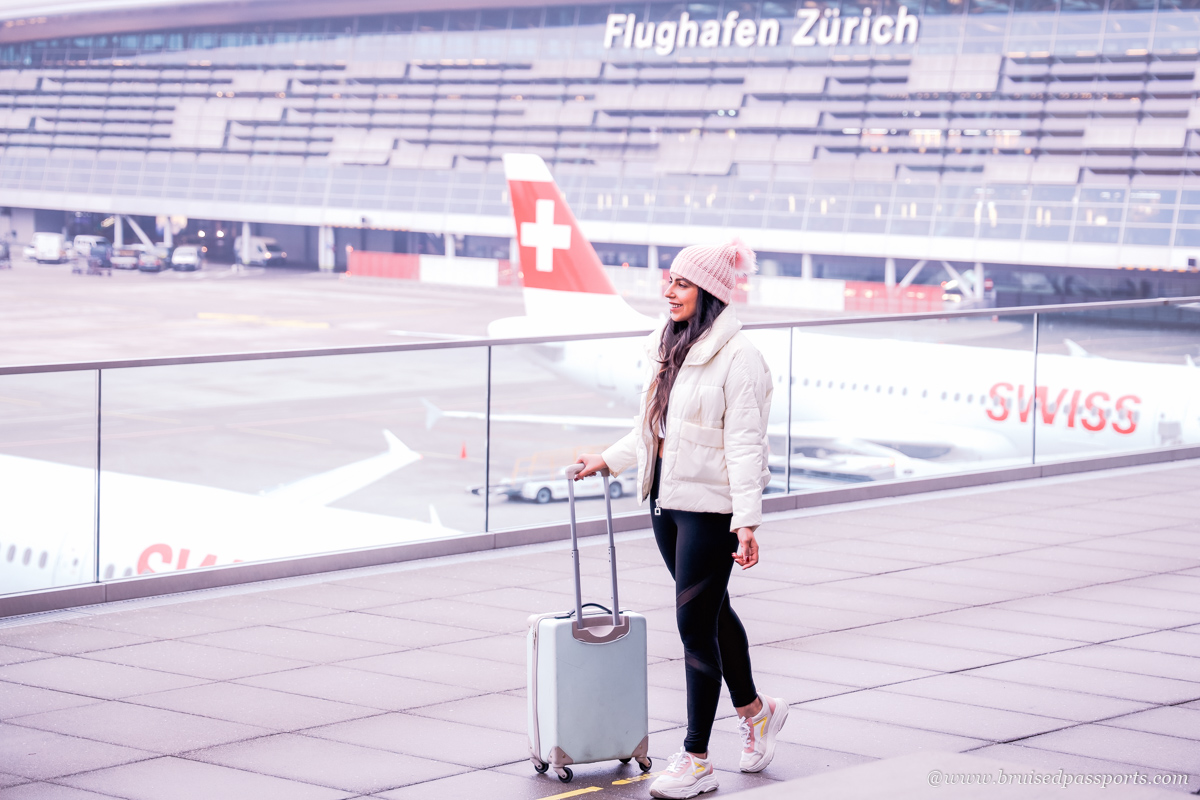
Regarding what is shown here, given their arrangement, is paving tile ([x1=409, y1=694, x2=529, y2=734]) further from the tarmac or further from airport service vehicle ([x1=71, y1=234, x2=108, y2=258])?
airport service vehicle ([x1=71, y1=234, x2=108, y2=258])

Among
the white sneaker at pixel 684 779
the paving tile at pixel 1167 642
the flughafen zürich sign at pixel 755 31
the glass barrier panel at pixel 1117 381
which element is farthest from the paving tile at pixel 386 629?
the flughafen zürich sign at pixel 755 31

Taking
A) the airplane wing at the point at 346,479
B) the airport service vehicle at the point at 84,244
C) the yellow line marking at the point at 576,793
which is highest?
the airport service vehicle at the point at 84,244

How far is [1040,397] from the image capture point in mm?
11609

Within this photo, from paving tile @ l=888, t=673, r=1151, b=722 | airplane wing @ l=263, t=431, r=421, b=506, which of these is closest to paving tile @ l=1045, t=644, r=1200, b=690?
paving tile @ l=888, t=673, r=1151, b=722

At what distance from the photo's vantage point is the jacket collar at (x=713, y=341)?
14.8 ft

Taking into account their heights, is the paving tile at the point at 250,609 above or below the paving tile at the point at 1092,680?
below

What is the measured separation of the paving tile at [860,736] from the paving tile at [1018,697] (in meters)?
0.46

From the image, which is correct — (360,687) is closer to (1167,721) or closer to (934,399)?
(1167,721)

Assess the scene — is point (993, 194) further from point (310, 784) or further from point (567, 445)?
point (310, 784)

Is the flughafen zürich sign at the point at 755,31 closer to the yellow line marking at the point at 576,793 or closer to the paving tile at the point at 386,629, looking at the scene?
the paving tile at the point at 386,629

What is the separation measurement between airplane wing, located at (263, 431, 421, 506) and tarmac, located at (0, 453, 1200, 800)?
2.19 metres

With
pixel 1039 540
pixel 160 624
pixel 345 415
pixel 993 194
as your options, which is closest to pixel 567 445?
pixel 345 415

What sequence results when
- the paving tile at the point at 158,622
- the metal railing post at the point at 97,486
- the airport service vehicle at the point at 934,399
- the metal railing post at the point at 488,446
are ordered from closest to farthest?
1. the paving tile at the point at 158,622
2. the metal railing post at the point at 97,486
3. the metal railing post at the point at 488,446
4. the airport service vehicle at the point at 934,399

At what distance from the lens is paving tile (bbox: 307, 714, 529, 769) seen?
4.74 meters
